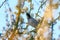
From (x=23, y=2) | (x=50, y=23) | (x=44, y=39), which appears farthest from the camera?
(x=50, y=23)

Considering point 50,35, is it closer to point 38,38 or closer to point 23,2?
point 38,38

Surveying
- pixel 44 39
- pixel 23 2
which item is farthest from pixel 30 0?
pixel 44 39

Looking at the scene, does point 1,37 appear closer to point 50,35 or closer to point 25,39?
point 25,39

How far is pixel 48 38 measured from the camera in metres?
0.78

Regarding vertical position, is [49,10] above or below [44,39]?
above

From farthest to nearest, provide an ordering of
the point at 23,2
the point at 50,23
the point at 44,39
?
the point at 50,23, the point at 44,39, the point at 23,2

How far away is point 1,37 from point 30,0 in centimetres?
20

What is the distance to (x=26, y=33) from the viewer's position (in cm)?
64

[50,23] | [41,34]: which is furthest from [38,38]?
[50,23]

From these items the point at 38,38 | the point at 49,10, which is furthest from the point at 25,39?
the point at 49,10

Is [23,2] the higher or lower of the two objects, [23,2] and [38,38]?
the higher

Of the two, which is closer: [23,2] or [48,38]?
[23,2]

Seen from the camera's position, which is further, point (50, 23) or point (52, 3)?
point (50, 23)

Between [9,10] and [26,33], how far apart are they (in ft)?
0.61
